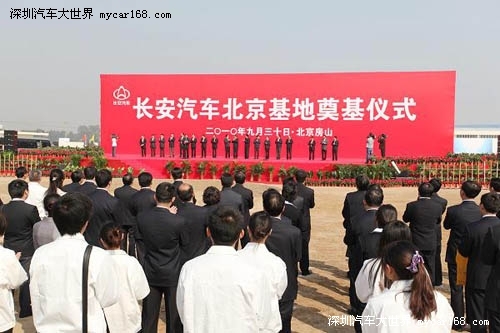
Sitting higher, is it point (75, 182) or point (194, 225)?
point (75, 182)

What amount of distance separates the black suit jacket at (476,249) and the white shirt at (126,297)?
2224 millimetres

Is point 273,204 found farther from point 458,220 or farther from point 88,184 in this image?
point 88,184

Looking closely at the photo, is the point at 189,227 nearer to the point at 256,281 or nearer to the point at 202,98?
the point at 256,281

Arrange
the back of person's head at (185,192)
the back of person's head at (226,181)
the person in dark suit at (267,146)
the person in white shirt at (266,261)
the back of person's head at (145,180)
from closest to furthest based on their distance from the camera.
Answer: the person in white shirt at (266,261) < the back of person's head at (185,192) < the back of person's head at (145,180) < the back of person's head at (226,181) < the person in dark suit at (267,146)

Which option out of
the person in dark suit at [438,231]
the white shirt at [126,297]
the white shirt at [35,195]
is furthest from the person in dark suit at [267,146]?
the white shirt at [126,297]

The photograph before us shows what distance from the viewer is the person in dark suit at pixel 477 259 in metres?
3.49

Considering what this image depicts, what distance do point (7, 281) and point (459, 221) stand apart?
11.2 feet

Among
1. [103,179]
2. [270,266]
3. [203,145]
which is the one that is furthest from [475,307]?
[203,145]

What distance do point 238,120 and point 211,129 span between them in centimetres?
114

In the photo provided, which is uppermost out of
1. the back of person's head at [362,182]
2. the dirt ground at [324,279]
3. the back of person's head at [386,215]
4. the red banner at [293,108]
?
the red banner at [293,108]

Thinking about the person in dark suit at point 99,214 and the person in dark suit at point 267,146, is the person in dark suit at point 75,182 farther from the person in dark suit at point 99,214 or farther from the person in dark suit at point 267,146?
the person in dark suit at point 267,146

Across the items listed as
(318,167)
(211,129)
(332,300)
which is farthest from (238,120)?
(332,300)

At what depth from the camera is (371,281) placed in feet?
8.17

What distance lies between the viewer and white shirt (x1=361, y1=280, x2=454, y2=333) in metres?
1.86
